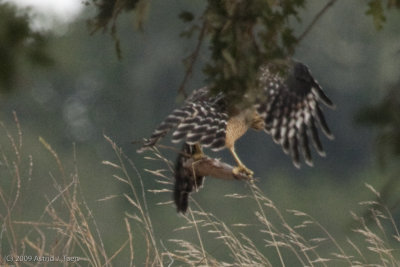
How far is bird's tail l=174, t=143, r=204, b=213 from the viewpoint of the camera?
498 centimetres

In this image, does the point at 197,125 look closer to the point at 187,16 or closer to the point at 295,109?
the point at 295,109

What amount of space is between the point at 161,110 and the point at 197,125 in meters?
27.9

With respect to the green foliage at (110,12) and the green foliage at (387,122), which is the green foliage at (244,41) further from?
the green foliage at (387,122)

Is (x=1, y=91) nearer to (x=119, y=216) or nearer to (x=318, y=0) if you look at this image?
(x=119, y=216)

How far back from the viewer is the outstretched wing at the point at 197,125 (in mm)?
4590

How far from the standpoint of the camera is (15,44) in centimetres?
464

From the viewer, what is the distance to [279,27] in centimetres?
379

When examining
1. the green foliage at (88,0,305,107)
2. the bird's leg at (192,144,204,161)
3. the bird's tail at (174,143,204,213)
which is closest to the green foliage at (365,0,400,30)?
the green foliage at (88,0,305,107)

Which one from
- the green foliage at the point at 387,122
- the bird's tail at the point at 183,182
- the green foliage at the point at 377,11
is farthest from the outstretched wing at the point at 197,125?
the green foliage at the point at 377,11

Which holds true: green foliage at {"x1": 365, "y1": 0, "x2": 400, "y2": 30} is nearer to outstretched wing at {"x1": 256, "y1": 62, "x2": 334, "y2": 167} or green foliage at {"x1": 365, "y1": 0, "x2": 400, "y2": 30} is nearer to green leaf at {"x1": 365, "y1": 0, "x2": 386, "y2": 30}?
green leaf at {"x1": 365, "y1": 0, "x2": 386, "y2": 30}

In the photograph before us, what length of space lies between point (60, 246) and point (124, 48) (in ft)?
101

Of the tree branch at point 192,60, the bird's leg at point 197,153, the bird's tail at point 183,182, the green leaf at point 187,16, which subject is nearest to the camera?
the green leaf at point 187,16

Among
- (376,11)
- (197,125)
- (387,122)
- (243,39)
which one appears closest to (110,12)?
(243,39)

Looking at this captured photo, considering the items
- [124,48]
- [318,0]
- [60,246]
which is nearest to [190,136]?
[60,246]
